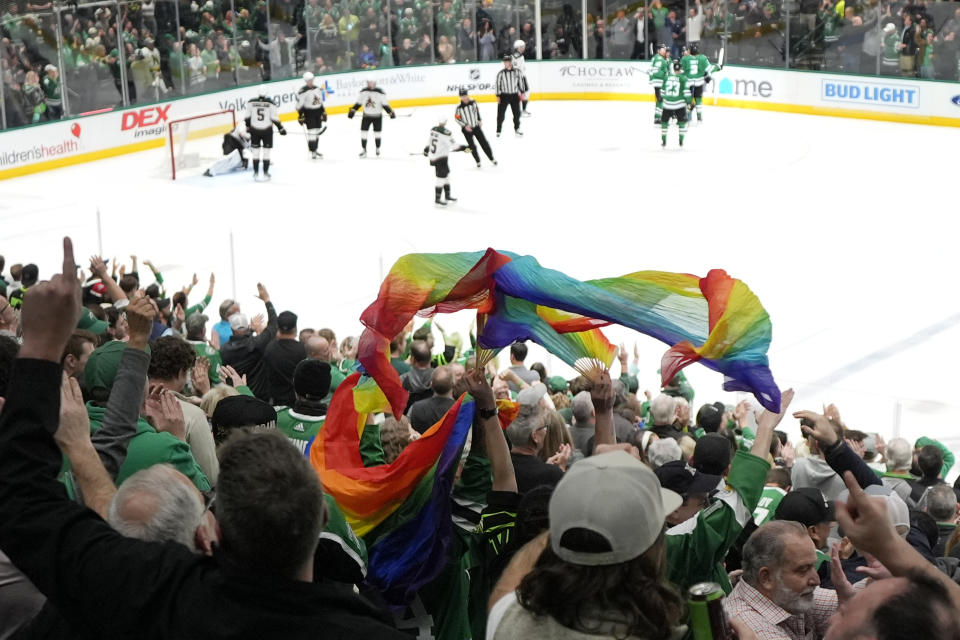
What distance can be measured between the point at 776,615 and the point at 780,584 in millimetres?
84

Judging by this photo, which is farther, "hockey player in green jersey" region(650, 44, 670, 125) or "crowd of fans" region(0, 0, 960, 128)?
"hockey player in green jersey" region(650, 44, 670, 125)

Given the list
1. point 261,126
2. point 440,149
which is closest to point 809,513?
point 440,149

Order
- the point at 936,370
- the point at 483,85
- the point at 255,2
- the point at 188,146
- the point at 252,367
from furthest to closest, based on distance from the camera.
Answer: the point at 483,85, the point at 255,2, the point at 188,146, the point at 936,370, the point at 252,367

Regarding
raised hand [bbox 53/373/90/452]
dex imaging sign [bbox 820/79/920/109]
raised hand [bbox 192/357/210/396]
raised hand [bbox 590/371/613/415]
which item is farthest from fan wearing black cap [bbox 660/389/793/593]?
dex imaging sign [bbox 820/79/920/109]

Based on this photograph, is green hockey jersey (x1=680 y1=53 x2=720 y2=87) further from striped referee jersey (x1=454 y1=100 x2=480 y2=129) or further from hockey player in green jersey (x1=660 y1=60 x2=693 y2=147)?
striped referee jersey (x1=454 y1=100 x2=480 y2=129)

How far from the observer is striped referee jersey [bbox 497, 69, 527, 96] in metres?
21.5

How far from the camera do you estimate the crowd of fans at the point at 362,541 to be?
2100mm

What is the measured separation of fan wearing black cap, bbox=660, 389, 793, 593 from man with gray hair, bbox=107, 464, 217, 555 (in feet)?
4.17

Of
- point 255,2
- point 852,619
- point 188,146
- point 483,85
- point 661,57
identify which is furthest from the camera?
point 483,85

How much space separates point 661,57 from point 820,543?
17.3 metres

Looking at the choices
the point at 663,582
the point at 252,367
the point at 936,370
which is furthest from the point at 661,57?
the point at 663,582

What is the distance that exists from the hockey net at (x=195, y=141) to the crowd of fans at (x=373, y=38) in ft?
5.52

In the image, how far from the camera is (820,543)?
14.1 ft

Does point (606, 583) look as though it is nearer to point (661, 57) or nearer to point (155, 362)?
point (155, 362)
